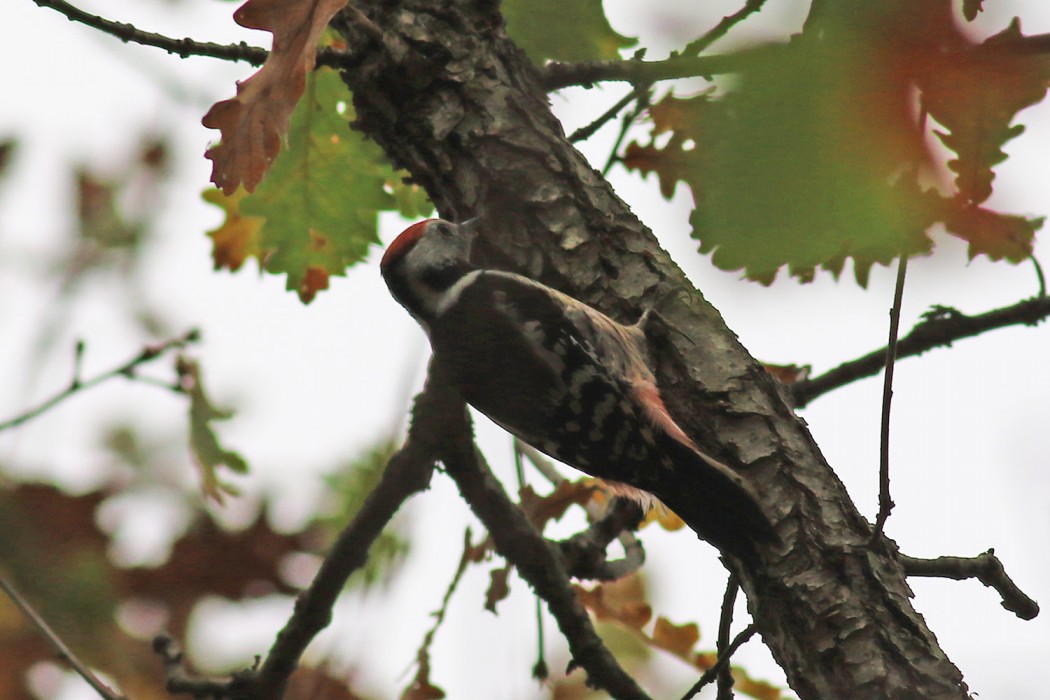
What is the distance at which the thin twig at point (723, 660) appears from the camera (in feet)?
8.37

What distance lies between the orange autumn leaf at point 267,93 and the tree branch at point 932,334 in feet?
6.88

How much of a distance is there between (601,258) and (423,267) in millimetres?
1561

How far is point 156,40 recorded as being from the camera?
2.67m

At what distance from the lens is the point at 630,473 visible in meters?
3.49

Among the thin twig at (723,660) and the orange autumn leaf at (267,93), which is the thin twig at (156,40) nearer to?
the orange autumn leaf at (267,93)

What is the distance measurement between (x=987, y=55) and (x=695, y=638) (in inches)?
119

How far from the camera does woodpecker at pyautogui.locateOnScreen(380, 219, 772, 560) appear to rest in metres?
3.20

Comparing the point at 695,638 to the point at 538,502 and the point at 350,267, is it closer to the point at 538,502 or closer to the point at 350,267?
the point at 538,502

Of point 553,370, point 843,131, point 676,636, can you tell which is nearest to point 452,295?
point 553,370

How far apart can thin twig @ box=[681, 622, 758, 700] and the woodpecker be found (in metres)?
0.37

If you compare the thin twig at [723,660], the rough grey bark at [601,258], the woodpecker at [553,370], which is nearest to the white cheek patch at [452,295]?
the woodpecker at [553,370]

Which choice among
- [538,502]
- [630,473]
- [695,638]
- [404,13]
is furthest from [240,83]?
[695,638]

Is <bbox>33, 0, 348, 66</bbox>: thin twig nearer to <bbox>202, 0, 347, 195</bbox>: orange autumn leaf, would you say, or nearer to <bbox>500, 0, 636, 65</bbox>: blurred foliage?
<bbox>202, 0, 347, 195</bbox>: orange autumn leaf

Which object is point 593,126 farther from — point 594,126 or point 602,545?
point 602,545
